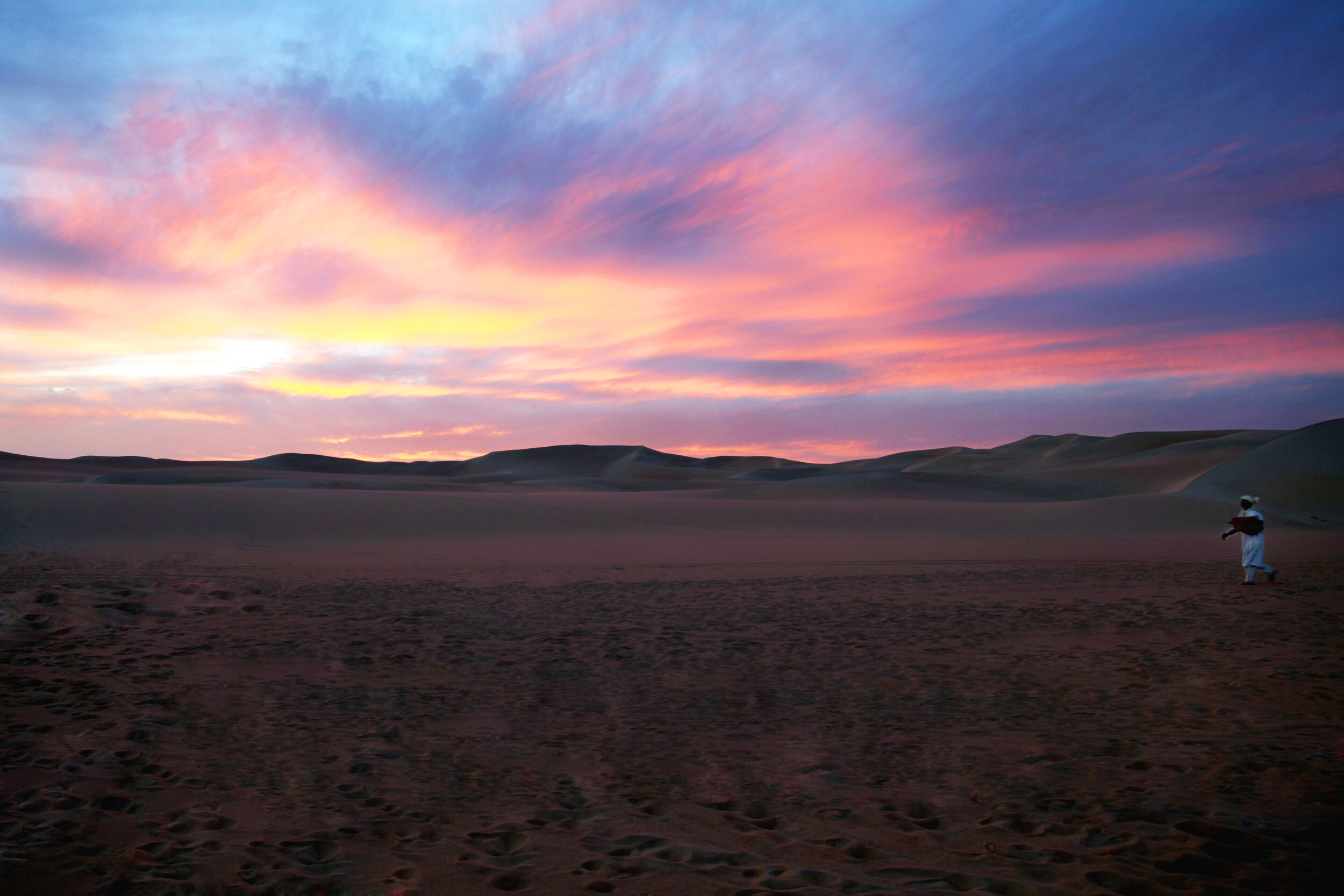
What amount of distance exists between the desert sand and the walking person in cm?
56

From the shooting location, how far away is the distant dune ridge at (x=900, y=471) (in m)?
33.7

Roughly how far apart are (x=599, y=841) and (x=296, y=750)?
2.57m

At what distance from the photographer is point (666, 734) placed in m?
5.77

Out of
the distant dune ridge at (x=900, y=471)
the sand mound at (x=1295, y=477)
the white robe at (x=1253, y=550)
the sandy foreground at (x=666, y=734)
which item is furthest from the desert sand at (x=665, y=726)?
the distant dune ridge at (x=900, y=471)

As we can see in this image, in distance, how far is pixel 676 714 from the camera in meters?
6.24

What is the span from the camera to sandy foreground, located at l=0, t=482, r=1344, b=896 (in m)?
3.68

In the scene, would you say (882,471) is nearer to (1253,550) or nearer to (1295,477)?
(1295,477)

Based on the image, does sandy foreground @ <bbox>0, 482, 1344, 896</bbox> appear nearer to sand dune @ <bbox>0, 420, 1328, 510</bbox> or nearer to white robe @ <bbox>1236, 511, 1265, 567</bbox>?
white robe @ <bbox>1236, 511, 1265, 567</bbox>

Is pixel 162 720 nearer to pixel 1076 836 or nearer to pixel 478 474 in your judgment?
pixel 1076 836

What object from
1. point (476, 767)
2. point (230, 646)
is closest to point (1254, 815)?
point (476, 767)

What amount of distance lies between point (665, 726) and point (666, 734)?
0.62 ft

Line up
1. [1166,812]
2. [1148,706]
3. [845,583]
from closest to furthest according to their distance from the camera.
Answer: [1166,812] → [1148,706] → [845,583]

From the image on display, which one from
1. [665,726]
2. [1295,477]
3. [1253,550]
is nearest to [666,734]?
[665,726]

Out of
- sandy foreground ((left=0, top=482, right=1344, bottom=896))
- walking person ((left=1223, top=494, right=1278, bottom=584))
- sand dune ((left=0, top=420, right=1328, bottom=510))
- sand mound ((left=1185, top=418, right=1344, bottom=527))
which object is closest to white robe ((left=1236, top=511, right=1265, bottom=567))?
walking person ((left=1223, top=494, right=1278, bottom=584))
